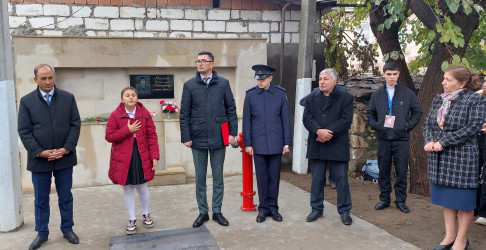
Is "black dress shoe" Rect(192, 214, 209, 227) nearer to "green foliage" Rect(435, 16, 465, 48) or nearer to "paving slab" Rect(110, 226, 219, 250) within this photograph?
"paving slab" Rect(110, 226, 219, 250)

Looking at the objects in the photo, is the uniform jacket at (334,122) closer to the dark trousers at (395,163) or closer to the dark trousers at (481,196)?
the dark trousers at (395,163)

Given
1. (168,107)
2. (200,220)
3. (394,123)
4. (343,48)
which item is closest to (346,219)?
(394,123)

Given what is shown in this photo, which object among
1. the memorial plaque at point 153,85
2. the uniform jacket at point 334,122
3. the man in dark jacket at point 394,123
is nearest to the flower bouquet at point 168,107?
the memorial plaque at point 153,85

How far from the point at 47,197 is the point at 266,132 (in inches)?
99.6

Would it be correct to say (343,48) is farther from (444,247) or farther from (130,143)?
(130,143)

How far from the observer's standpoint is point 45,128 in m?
4.32

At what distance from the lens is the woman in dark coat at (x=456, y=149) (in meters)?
3.87

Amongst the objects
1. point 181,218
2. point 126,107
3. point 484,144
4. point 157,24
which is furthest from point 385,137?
point 157,24

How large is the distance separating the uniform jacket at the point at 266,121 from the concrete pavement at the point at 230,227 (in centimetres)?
92

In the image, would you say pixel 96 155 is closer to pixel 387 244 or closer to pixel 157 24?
pixel 157 24

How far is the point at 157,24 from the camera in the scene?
7707 millimetres

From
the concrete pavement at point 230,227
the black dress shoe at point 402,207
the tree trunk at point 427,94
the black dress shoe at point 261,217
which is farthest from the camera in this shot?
the tree trunk at point 427,94

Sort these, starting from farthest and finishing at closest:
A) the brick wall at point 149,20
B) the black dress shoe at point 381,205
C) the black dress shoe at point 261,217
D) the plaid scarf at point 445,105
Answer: the brick wall at point 149,20 → the black dress shoe at point 381,205 → the black dress shoe at point 261,217 → the plaid scarf at point 445,105

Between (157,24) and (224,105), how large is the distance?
3.37m
